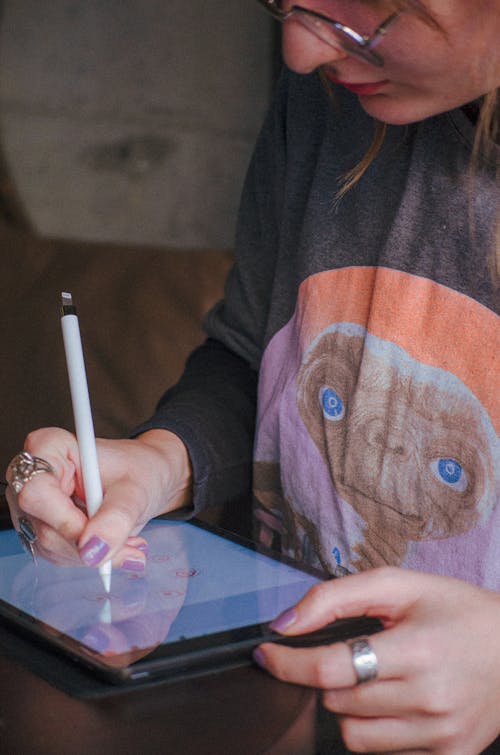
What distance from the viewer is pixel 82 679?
51cm

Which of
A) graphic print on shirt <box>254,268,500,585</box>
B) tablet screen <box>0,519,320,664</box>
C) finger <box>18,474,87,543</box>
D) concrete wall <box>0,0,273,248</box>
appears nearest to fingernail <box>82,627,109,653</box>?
tablet screen <box>0,519,320,664</box>

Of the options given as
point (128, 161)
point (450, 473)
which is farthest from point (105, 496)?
point (128, 161)

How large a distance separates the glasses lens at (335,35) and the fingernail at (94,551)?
1.17 feet

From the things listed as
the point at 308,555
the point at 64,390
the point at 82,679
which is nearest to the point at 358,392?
the point at 308,555

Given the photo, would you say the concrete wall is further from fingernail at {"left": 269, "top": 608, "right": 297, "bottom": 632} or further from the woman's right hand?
fingernail at {"left": 269, "top": 608, "right": 297, "bottom": 632}

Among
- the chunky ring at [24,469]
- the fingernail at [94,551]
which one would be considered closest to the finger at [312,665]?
the fingernail at [94,551]

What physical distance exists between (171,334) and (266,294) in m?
0.43

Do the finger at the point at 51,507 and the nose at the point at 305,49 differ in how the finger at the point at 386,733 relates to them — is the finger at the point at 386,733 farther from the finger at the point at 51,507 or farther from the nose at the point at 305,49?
the nose at the point at 305,49

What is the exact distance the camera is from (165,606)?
23.0 inches

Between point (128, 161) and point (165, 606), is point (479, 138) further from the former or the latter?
point (128, 161)

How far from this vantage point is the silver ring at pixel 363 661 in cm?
51

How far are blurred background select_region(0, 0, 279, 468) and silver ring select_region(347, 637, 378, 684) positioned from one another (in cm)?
89

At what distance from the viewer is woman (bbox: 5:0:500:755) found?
544 mm

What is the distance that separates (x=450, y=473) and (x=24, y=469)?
334mm
